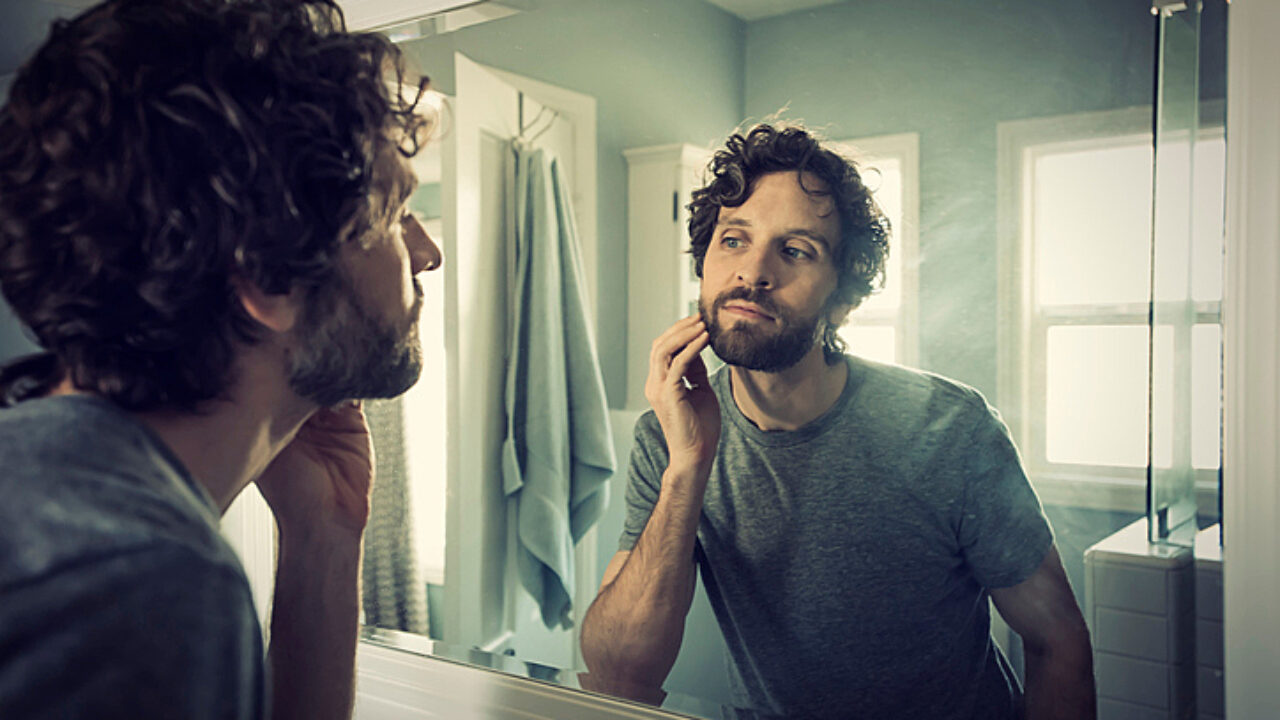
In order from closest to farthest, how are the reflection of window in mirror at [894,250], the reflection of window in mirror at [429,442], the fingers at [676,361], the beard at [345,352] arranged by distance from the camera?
the beard at [345,352] → the reflection of window in mirror at [894,250] → the fingers at [676,361] → the reflection of window in mirror at [429,442]

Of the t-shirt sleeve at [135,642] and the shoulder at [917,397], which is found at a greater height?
the shoulder at [917,397]

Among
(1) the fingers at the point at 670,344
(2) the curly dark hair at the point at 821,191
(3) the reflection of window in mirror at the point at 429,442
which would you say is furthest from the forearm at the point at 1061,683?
(3) the reflection of window in mirror at the point at 429,442

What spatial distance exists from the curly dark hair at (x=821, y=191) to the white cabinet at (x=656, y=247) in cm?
3

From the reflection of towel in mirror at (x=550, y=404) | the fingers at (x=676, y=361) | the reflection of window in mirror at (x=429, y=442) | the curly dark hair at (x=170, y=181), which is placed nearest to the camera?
the curly dark hair at (x=170, y=181)

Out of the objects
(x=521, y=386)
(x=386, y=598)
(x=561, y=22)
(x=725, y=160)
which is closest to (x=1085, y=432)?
(x=725, y=160)

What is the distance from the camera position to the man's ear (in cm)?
65

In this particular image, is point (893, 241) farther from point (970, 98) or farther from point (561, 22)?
point (561, 22)

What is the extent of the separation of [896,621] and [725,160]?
1.63ft

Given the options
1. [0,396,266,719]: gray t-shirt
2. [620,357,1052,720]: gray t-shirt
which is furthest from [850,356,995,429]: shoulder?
[0,396,266,719]: gray t-shirt

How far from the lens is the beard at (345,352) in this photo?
0.69m

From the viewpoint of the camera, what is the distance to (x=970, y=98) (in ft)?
2.55

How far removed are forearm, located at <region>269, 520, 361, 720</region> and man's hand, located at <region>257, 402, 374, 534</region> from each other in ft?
0.08

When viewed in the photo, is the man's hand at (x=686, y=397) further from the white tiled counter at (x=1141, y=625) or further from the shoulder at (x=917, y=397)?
the white tiled counter at (x=1141, y=625)

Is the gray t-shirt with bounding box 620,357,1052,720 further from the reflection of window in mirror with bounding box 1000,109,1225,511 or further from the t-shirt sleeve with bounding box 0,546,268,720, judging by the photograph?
the t-shirt sleeve with bounding box 0,546,268,720
